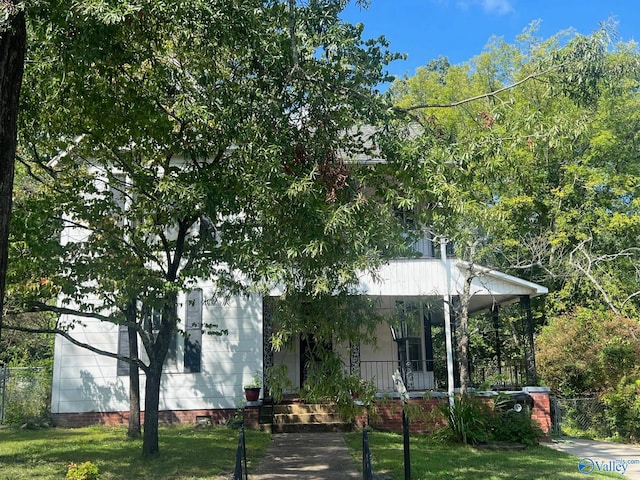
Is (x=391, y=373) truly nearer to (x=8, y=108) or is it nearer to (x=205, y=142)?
(x=205, y=142)

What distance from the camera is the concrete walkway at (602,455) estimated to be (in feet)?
33.4

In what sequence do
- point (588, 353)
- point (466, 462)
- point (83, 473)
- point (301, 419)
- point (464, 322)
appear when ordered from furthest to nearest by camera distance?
1. point (588, 353)
2. point (464, 322)
3. point (301, 419)
4. point (466, 462)
5. point (83, 473)

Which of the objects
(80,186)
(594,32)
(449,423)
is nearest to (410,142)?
(594,32)

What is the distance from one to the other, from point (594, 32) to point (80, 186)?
7656mm

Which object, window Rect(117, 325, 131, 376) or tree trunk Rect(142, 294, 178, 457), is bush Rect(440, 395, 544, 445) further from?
window Rect(117, 325, 131, 376)

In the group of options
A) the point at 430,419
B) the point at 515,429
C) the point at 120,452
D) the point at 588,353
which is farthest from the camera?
the point at 588,353

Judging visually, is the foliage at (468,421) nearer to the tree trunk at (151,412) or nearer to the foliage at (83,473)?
the tree trunk at (151,412)

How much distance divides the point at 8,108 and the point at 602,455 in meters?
11.9

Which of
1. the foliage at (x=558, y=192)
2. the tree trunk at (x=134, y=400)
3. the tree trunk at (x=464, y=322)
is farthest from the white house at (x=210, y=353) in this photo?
the tree trunk at (x=134, y=400)

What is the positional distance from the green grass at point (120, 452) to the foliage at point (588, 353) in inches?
368

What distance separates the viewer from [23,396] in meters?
15.7

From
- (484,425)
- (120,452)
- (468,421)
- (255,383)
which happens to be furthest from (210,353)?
(484,425)

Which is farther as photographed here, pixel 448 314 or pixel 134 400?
pixel 448 314

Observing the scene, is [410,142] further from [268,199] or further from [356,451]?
[356,451]
